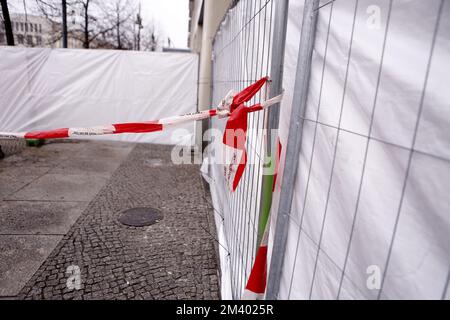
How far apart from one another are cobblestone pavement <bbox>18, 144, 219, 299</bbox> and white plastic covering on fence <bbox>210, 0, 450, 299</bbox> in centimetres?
202

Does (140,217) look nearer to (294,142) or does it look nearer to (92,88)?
(294,142)

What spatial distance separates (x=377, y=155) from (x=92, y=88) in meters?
9.62

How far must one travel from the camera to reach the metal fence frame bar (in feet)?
4.01

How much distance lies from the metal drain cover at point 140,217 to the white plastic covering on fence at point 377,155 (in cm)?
329

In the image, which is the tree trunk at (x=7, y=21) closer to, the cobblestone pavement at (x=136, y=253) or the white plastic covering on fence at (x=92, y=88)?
the white plastic covering on fence at (x=92, y=88)

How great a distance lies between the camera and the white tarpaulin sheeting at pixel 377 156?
0.69 meters

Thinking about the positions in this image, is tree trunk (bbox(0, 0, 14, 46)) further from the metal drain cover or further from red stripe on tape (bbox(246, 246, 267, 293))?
red stripe on tape (bbox(246, 246, 267, 293))

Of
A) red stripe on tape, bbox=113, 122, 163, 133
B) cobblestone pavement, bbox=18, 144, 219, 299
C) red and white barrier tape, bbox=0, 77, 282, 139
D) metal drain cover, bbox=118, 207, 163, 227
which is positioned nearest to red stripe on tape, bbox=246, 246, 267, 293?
red and white barrier tape, bbox=0, 77, 282, 139

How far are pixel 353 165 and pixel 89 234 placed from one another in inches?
146

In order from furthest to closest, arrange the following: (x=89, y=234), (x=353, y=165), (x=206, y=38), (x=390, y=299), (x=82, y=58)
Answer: (x=82, y=58) → (x=206, y=38) → (x=89, y=234) → (x=353, y=165) → (x=390, y=299)

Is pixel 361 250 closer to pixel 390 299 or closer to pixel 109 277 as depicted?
pixel 390 299

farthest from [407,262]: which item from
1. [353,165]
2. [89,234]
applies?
[89,234]

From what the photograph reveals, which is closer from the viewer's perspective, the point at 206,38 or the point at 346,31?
the point at 346,31
